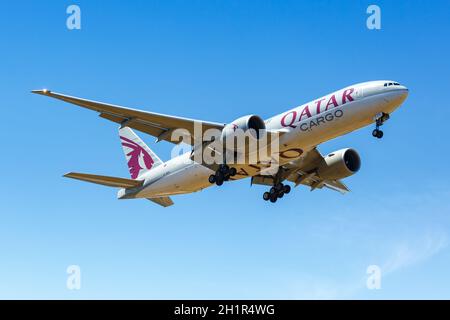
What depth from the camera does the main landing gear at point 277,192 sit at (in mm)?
41000

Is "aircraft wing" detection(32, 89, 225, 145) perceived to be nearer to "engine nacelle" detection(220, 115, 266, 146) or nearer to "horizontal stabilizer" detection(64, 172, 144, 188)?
"engine nacelle" detection(220, 115, 266, 146)

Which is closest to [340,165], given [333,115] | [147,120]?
[333,115]

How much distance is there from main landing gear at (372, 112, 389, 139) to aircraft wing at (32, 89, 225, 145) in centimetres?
766

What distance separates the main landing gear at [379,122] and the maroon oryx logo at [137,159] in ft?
51.3

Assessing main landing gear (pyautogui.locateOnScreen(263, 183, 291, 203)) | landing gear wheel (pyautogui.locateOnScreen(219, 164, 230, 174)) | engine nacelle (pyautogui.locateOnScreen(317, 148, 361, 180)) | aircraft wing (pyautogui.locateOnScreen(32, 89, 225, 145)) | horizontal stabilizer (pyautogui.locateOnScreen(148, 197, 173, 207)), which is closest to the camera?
aircraft wing (pyautogui.locateOnScreen(32, 89, 225, 145))

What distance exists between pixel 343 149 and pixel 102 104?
562 inches

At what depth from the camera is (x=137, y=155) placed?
4578cm

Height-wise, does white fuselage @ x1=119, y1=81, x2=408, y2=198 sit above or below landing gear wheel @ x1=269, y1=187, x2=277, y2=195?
above

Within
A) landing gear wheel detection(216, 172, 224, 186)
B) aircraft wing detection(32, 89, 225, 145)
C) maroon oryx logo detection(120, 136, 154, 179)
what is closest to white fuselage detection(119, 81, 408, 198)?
landing gear wheel detection(216, 172, 224, 186)

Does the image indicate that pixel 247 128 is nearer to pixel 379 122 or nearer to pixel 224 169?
pixel 224 169

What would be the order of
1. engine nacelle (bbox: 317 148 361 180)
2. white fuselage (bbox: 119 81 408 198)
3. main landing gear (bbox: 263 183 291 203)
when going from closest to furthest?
1. white fuselage (bbox: 119 81 408 198)
2. engine nacelle (bbox: 317 148 361 180)
3. main landing gear (bbox: 263 183 291 203)

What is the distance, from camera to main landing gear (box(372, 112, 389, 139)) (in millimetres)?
33875

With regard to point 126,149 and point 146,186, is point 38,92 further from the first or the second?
point 126,149

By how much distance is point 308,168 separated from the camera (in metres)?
41.2
